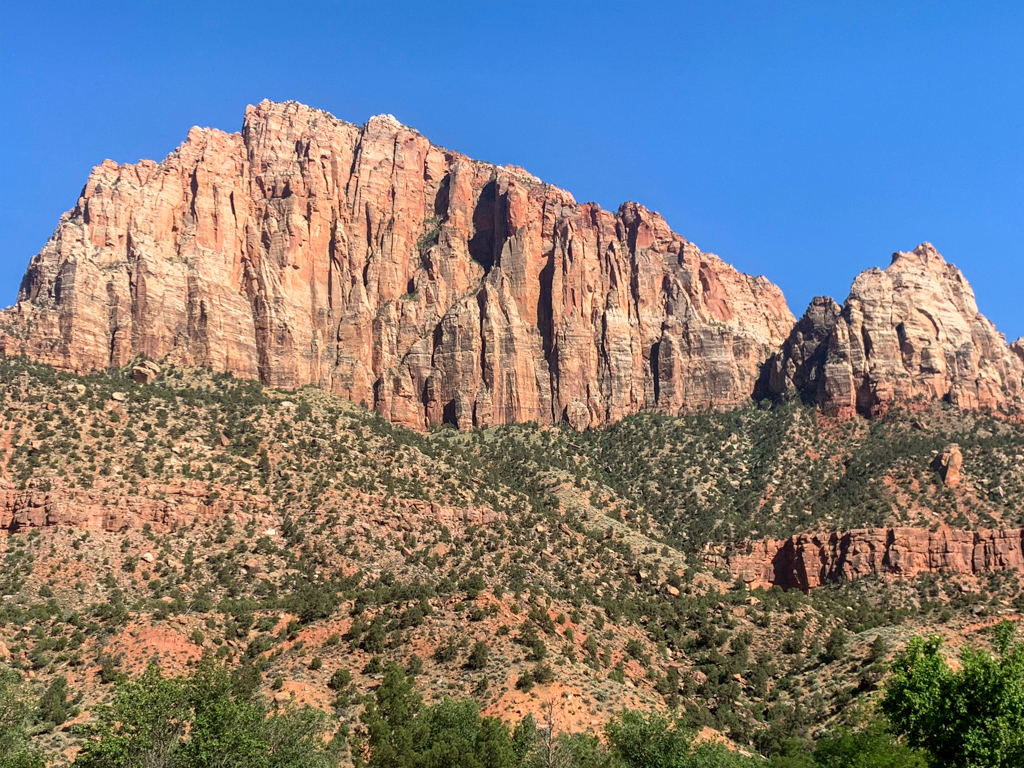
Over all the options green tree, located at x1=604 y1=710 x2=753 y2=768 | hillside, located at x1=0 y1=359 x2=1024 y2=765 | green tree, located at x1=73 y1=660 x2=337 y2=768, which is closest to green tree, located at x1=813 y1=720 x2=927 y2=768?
green tree, located at x1=604 y1=710 x2=753 y2=768

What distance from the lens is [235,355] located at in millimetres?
119000

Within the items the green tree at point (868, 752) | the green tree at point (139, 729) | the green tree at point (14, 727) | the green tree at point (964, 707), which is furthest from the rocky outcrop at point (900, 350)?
the green tree at point (14, 727)

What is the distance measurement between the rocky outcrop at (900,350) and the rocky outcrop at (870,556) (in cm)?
2916

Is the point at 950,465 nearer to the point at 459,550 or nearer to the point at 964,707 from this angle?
the point at 459,550

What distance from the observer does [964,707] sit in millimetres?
35656

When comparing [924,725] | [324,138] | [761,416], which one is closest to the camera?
[924,725]

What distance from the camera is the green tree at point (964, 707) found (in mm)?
34406

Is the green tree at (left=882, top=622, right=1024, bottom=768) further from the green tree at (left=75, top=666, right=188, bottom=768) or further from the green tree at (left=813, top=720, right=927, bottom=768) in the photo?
the green tree at (left=75, top=666, right=188, bottom=768)

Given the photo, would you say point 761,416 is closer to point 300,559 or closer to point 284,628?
point 300,559

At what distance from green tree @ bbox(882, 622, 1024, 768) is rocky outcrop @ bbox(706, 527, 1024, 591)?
5780 centimetres

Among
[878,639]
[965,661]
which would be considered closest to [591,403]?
[878,639]

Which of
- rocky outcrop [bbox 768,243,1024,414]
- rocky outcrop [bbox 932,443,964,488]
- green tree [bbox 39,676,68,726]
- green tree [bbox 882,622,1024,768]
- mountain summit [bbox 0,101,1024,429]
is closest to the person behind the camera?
green tree [bbox 882,622,1024,768]

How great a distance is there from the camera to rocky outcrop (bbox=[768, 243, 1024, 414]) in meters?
122

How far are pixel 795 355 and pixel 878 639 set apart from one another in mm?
68524
